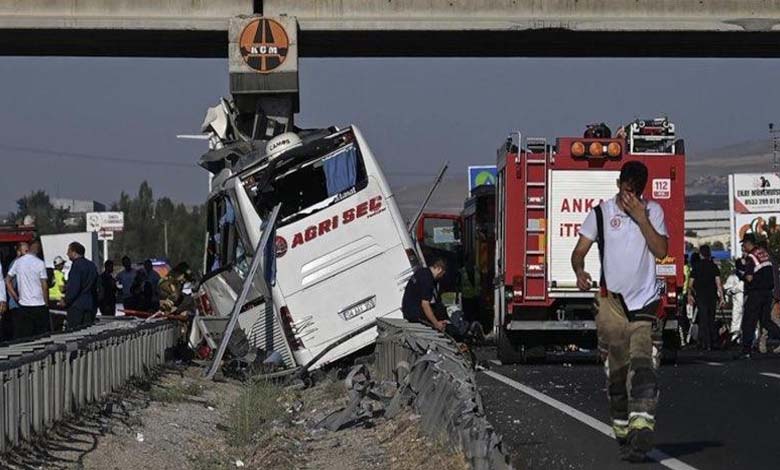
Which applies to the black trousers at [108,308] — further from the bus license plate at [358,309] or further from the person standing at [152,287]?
the bus license plate at [358,309]

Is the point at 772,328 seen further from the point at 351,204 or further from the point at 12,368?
the point at 12,368

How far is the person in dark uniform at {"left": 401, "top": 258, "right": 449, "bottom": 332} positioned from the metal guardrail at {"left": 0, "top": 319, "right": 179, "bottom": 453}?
3.30m

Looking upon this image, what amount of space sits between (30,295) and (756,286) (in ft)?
37.7

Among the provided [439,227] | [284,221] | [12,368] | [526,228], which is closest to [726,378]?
[526,228]

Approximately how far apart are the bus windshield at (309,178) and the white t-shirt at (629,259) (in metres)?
11.6

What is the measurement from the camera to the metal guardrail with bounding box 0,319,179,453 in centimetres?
1175

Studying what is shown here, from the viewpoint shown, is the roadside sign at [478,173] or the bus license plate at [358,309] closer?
the bus license plate at [358,309]

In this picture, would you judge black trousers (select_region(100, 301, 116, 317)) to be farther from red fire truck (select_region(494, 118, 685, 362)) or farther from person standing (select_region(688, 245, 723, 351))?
red fire truck (select_region(494, 118, 685, 362))

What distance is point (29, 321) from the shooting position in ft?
75.3

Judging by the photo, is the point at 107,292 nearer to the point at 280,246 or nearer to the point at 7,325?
the point at 7,325

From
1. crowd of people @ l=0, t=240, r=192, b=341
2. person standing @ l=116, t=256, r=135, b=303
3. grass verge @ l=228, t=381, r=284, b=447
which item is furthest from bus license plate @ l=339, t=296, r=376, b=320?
person standing @ l=116, t=256, r=135, b=303

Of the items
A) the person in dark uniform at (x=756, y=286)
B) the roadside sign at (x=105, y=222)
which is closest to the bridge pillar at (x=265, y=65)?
the person in dark uniform at (x=756, y=286)

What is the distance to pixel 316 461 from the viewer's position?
47.9 feet

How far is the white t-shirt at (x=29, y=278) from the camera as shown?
73.8 feet
